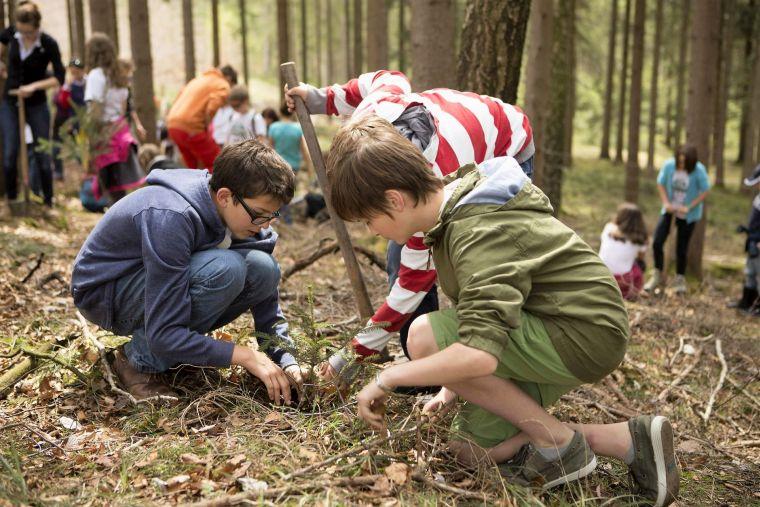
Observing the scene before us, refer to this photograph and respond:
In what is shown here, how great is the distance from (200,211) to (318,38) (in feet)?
80.1

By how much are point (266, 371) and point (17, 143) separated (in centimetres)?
527

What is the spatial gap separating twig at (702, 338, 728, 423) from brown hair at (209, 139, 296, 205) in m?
2.62

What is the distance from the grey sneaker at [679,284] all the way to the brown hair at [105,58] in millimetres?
6586

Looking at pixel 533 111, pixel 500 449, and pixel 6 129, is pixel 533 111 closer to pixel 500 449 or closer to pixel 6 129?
pixel 6 129

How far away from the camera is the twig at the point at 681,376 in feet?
13.5

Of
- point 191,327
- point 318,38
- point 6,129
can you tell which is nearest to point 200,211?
point 191,327

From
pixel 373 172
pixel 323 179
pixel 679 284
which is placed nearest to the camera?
pixel 373 172

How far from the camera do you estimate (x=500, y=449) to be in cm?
263

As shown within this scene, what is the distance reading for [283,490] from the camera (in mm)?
2238

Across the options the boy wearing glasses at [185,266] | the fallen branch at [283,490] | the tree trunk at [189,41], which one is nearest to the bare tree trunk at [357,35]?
the tree trunk at [189,41]

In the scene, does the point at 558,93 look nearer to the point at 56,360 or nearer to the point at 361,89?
the point at 361,89

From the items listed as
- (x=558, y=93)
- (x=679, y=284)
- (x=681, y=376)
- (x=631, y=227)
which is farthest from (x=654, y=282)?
(x=681, y=376)

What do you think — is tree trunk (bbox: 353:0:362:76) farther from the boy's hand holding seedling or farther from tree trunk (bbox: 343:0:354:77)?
the boy's hand holding seedling

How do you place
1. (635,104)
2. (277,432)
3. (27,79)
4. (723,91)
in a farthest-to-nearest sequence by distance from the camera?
1. (723,91)
2. (635,104)
3. (27,79)
4. (277,432)
